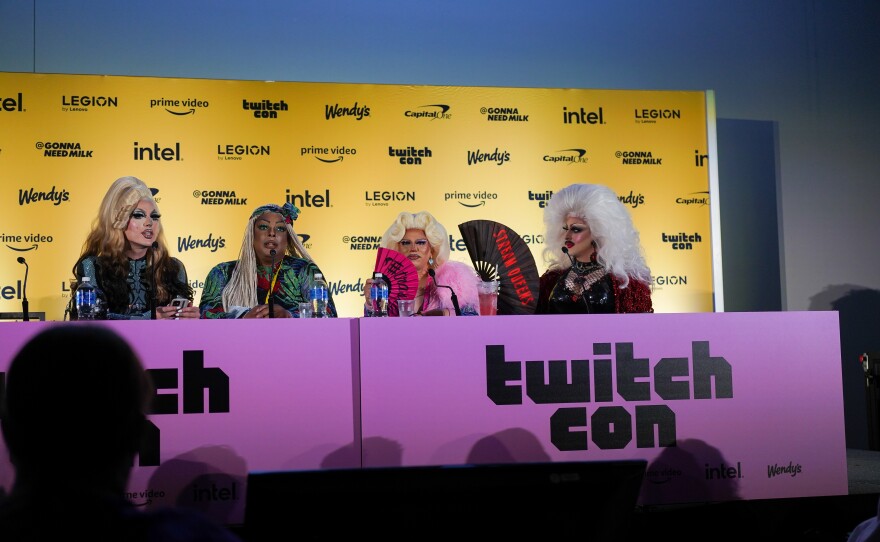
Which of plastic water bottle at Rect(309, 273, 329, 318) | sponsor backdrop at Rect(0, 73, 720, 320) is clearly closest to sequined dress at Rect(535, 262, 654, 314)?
plastic water bottle at Rect(309, 273, 329, 318)

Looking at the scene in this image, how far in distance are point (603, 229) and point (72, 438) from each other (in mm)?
3261

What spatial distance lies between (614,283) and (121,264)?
7.92ft

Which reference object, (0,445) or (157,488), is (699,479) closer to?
(157,488)

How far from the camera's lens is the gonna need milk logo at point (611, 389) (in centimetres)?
259

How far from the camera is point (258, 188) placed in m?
5.61

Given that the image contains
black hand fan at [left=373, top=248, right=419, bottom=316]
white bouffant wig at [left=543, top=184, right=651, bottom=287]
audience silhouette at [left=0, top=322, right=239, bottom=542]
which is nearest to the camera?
audience silhouette at [left=0, top=322, right=239, bottom=542]

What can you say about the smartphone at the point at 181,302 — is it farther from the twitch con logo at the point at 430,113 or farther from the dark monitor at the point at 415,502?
the twitch con logo at the point at 430,113

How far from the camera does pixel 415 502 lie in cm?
123

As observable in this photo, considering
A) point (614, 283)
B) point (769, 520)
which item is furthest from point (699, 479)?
point (614, 283)

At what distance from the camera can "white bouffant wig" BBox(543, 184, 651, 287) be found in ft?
13.1

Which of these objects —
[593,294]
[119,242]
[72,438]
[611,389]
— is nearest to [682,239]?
[593,294]

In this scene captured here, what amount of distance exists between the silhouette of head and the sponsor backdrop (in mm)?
4594

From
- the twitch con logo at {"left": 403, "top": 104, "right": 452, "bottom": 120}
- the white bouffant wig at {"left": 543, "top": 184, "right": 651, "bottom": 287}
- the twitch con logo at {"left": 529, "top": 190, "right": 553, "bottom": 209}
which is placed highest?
the twitch con logo at {"left": 403, "top": 104, "right": 452, "bottom": 120}

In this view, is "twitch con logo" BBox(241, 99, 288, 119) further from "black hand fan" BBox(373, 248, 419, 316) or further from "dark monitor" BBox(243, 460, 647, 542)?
"dark monitor" BBox(243, 460, 647, 542)
